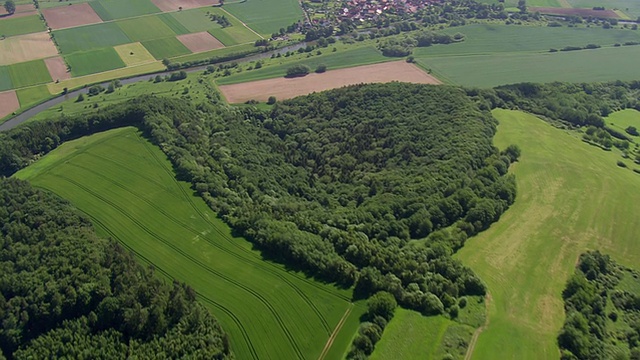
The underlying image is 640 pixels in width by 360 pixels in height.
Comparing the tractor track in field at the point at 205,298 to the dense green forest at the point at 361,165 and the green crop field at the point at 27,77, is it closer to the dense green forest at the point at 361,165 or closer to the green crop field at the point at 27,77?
the dense green forest at the point at 361,165

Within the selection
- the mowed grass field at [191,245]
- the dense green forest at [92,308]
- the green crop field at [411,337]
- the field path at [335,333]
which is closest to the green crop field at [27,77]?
the mowed grass field at [191,245]

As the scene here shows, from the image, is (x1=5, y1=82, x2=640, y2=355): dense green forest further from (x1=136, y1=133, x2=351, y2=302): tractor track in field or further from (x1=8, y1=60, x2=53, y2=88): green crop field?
(x1=8, y1=60, x2=53, y2=88): green crop field

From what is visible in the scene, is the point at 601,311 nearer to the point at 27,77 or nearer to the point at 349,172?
the point at 349,172

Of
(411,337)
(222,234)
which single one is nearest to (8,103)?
(222,234)

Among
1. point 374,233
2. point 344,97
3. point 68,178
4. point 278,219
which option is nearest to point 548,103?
point 344,97

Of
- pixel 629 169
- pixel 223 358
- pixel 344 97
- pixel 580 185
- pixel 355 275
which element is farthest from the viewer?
pixel 344 97

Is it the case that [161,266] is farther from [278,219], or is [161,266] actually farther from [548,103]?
[548,103]
